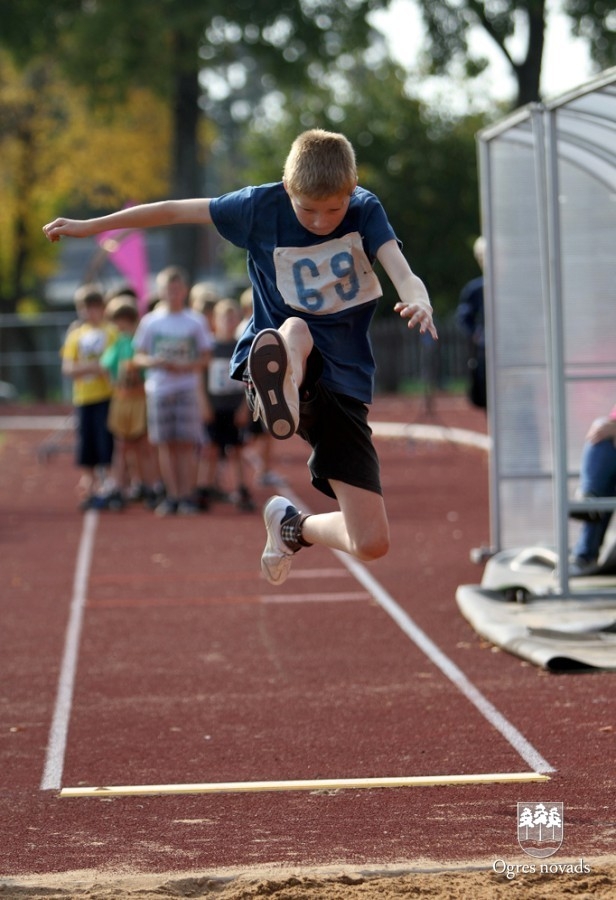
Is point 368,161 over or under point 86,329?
over

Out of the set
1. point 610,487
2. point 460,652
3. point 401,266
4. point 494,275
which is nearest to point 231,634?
point 460,652

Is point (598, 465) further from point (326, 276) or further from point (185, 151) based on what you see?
point (185, 151)

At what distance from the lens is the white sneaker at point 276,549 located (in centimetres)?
577

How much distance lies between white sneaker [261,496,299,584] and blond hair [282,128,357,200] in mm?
1383

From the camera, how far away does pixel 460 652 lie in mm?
8125

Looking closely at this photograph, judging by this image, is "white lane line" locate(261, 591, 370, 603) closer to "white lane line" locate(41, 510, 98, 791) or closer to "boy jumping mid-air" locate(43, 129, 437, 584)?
"white lane line" locate(41, 510, 98, 791)

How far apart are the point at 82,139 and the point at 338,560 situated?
28.2m

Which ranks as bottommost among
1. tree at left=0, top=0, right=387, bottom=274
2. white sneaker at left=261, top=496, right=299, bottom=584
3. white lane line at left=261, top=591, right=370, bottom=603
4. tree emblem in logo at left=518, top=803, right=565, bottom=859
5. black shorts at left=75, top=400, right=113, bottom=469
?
tree emblem in logo at left=518, top=803, right=565, bottom=859

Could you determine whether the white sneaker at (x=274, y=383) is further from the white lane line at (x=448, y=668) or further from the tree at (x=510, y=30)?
the tree at (x=510, y=30)

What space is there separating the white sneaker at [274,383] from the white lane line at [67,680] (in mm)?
1756

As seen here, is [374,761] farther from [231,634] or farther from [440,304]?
[440,304]

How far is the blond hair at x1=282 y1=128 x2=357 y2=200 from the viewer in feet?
16.3

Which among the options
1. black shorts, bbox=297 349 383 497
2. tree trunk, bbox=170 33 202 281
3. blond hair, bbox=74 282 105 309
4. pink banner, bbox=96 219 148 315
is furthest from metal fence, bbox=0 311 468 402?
black shorts, bbox=297 349 383 497

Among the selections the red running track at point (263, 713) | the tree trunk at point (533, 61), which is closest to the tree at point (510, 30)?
the tree trunk at point (533, 61)
